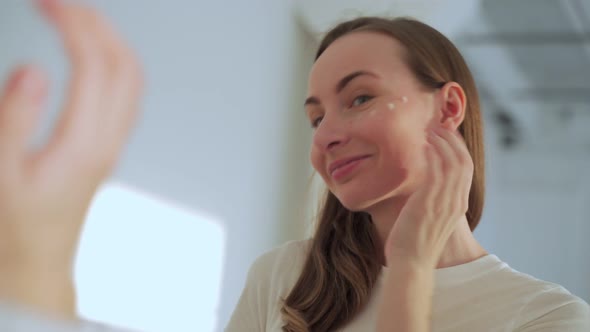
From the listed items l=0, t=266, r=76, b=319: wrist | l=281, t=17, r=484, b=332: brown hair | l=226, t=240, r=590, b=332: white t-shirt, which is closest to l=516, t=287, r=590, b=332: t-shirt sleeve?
l=226, t=240, r=590, b=332: white t-shirt

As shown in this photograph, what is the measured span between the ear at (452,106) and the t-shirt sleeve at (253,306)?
18.5 inches

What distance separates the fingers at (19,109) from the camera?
2039 millimetres

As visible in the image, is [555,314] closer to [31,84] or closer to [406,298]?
[406,298]

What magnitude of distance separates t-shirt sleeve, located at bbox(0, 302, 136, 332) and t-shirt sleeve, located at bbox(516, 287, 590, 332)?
46.3 inches

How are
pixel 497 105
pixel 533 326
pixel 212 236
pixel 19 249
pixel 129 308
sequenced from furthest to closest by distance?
pixel 497 105, pixel 212 236, pixel 129 308, pixel 19 249, pixel 533 326

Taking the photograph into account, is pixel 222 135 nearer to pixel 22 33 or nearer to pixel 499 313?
pixel 22 33

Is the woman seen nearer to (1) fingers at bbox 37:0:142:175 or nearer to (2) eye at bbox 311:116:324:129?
(2) eye at bbox 311:116:324:129

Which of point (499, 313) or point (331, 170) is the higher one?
point (331, 170)

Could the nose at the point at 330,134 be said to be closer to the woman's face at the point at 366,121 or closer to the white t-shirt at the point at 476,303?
the woman's face at the point at 366,121

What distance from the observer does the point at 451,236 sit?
5.73ft

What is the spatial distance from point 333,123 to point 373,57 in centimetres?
16

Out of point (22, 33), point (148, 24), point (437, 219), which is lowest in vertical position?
point (437, 219)

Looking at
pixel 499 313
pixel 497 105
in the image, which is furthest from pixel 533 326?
pixel 497 105

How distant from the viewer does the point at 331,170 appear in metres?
1.65
